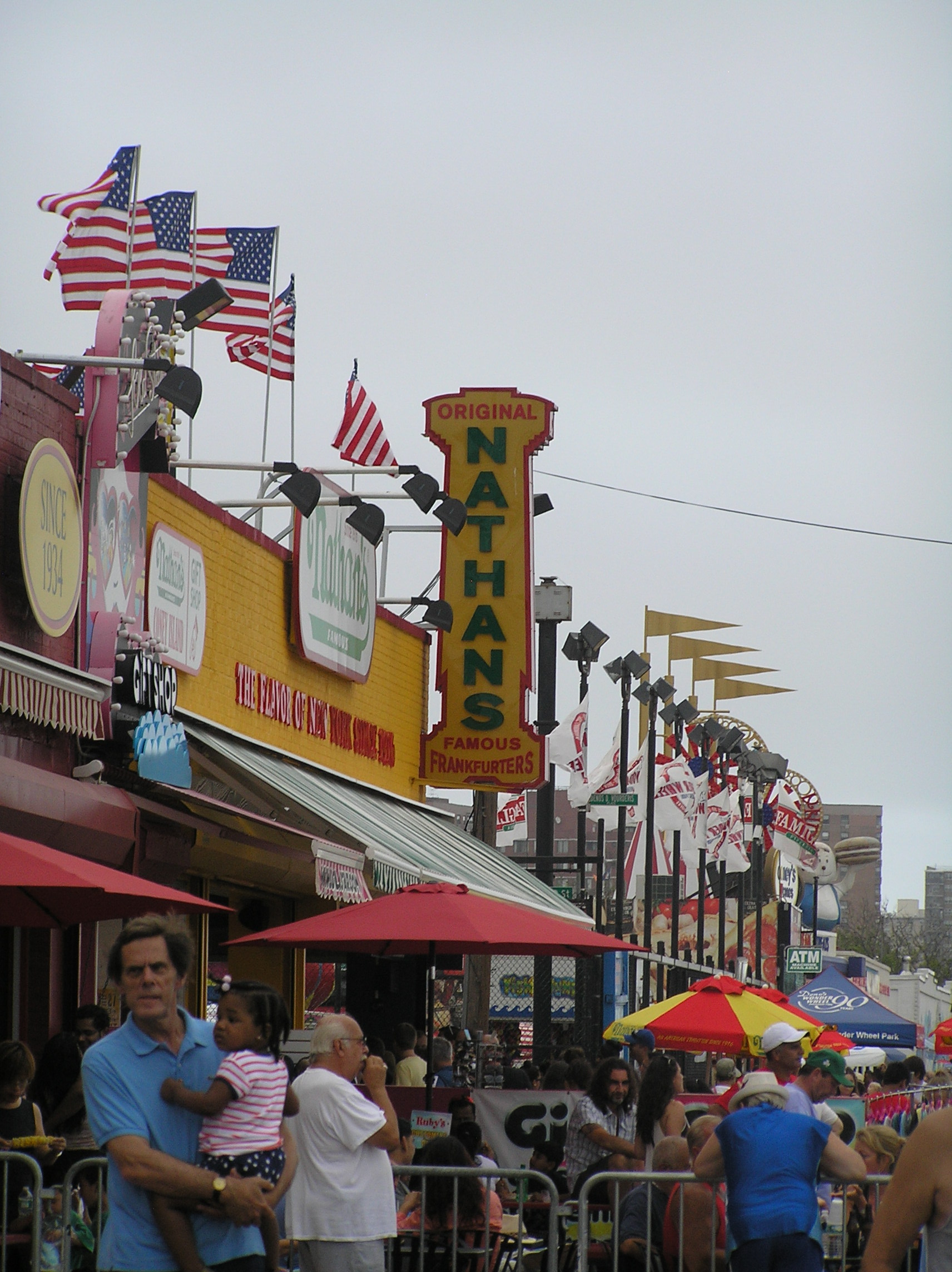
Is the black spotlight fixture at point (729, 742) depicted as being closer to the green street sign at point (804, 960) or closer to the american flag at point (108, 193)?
A: the green street sign at point (804, 960)

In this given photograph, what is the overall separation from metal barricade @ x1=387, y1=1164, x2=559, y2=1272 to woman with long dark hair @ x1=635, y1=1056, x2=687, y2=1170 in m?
0.87

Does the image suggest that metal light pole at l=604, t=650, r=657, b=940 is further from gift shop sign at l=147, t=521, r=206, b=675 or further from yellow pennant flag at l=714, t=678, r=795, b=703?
yellow pennant flag at l=714, t=678, r=795, b=703

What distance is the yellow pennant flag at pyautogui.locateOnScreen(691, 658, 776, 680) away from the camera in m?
44.1

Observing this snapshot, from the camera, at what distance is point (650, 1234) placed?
7.99 metres

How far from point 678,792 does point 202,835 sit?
50.5ft

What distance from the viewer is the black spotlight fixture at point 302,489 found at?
14.6 meters

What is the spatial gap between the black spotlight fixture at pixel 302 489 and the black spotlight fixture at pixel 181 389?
2731 mm

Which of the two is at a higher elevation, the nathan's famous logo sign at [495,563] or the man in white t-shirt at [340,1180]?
the nathan's famous logo sign at [495,563]

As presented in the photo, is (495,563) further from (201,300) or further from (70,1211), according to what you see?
(70,1211)

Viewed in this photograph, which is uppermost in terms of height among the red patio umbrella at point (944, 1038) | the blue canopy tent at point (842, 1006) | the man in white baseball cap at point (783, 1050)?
the man in white baseball cap at point (783, 1050)

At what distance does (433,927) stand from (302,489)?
5126mm

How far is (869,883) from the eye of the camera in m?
178

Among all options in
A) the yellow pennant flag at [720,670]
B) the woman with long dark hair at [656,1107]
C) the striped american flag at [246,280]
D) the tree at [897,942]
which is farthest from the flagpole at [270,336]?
the tree at [897,942]

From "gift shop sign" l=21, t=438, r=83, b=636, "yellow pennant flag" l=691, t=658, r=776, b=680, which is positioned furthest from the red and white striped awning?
"yellow pennant flag" l=691, t=658, r=776, b=680
